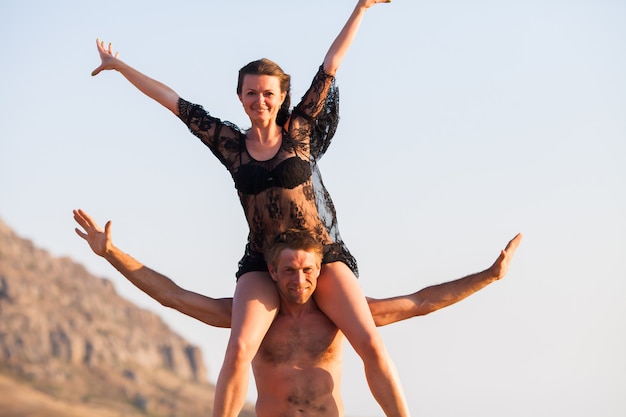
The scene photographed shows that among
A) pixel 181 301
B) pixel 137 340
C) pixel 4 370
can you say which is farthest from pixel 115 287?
pixel 181 301

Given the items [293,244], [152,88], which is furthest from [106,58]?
[293,244]

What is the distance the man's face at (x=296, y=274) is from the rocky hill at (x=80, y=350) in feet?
288

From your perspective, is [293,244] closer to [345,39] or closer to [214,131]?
[214,131]

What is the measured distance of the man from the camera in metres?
11.7

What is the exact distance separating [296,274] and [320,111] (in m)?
1.34

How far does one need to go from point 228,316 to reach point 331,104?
189 centimetres

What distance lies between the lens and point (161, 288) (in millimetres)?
11820

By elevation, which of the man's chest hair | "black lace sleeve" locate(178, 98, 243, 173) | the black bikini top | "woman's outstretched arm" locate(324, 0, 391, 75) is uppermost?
"woman's outstretched arm" locate(324, 0, 391, 75)

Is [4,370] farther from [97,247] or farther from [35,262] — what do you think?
[97,247]

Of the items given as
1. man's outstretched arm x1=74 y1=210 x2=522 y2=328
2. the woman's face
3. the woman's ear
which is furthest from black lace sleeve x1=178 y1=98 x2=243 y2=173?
man's outstretched arm x1=74 y1=210 x2=522 y2=328

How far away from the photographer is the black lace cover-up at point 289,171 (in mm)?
11312

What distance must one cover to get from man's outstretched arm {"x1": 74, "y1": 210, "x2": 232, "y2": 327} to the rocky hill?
87.1 meters

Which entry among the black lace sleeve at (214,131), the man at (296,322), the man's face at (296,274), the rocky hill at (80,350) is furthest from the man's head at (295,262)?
the rocky hill at (80,350)

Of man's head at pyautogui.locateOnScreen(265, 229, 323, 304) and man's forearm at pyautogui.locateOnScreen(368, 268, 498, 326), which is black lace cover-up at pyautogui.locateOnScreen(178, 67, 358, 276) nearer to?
man's head at pyautogui.locateOnScreen(265, 229, 323, 304)
